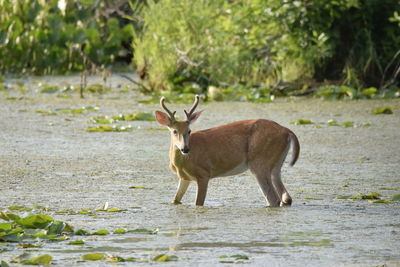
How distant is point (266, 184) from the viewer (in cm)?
834

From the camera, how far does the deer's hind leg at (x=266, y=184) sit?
27.2 ft

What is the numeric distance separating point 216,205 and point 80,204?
3.88ft

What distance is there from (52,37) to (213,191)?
12300 mm

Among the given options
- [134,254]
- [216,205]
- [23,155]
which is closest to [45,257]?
[134,254]

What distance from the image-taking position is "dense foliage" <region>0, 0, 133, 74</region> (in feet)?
68.0

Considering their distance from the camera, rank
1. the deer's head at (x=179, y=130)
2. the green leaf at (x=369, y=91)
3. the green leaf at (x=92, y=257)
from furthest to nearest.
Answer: the green leaf at (x=369, y=91) < the deer's head at (x=179, y=130) < the green leaf at (x=92, y=257)

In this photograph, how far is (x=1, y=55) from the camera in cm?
2102

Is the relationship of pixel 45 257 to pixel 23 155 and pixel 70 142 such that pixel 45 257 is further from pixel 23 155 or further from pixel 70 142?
pixel 70 142

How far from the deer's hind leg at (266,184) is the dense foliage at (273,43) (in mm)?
8272

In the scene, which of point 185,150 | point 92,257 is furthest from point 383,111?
point 92,257

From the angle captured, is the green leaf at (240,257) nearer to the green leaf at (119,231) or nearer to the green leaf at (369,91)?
the green leaf at (119,231)

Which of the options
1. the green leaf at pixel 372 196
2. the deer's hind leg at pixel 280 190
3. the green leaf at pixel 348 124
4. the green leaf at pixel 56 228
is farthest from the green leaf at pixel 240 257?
the green leaf at pixel 348 124

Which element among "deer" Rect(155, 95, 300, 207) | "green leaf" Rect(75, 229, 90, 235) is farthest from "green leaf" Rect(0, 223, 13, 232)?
"deer" Rect(155, 95, 300, 207)

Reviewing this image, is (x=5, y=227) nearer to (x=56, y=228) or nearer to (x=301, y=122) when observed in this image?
(x=56, y=228)
